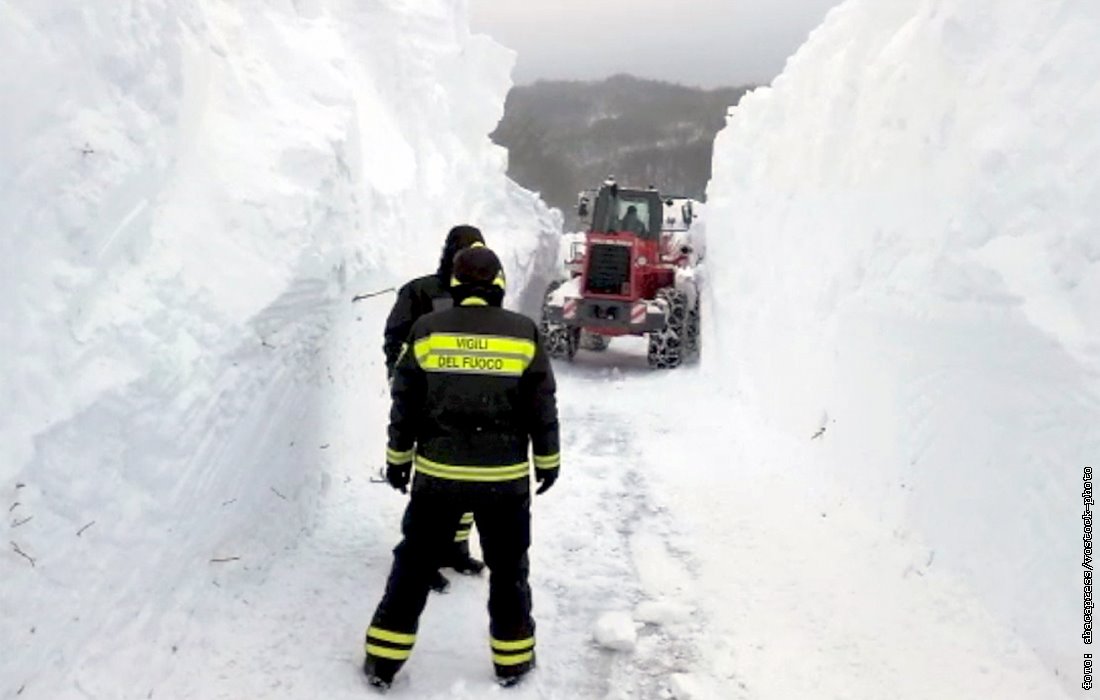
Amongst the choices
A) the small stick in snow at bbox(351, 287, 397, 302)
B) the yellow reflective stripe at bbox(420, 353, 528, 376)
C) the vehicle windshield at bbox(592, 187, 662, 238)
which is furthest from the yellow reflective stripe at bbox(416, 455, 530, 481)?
the vehicle windshield at bbox(592, 187, 662, 238)

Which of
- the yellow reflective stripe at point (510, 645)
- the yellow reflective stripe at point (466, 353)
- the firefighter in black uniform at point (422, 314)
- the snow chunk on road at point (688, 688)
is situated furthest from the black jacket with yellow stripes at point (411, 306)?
the snow chunk on road at point (688, 688)

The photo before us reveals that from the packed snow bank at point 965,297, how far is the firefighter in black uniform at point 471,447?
2.29m

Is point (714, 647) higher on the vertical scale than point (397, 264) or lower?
lower

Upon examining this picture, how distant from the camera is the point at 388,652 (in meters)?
4.21

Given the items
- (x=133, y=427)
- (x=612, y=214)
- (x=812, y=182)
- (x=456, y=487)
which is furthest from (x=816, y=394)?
(x=612, y=214)

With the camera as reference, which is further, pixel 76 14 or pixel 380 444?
pixel 380 444

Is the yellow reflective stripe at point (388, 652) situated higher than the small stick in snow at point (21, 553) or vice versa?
the small stick in snow at point (21, 553)

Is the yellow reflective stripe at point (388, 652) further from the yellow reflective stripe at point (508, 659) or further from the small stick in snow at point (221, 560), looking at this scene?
the small stick in snow at point (221, 560)

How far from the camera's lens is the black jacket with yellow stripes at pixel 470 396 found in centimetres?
428

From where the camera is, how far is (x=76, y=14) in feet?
13.8

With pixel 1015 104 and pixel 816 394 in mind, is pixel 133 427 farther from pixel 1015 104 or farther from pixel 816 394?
pixel 816 394

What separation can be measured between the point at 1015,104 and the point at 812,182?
14.9ft

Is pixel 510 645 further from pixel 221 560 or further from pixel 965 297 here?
pixel 965 297

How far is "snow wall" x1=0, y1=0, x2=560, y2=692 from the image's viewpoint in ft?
11.8
